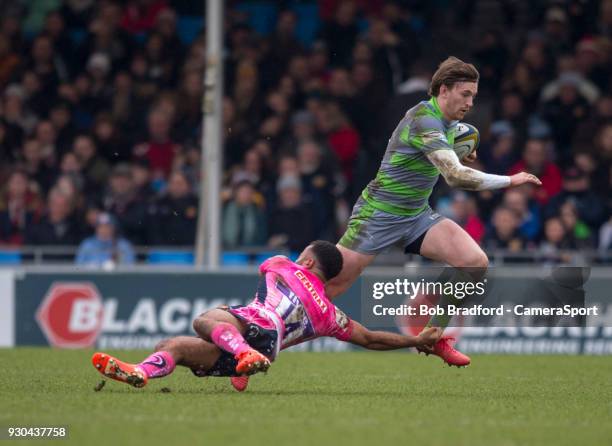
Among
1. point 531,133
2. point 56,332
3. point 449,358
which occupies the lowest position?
point 56,332

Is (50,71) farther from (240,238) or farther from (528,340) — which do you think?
(528,340)

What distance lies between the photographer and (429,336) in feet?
31.3

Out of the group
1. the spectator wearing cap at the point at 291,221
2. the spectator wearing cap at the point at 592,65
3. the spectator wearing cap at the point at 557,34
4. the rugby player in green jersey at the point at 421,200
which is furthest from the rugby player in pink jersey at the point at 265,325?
the spectator wearing cap at the point at 557,34

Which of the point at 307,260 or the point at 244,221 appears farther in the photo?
the point at 244,221

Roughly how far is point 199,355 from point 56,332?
22.2 ft

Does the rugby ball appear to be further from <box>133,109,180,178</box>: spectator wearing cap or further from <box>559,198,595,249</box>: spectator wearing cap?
<box>133,109,180,178</box>: spectator wearing cap

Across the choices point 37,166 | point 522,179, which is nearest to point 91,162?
point 37,166

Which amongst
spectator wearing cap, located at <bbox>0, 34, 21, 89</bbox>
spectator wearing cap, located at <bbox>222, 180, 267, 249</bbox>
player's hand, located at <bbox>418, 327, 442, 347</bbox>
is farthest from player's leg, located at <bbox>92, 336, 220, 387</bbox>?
spectator wearing cap, located at <bbox>0, 34, 21, 89</bbox>

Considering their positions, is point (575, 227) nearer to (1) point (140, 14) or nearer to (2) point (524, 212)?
(2) point (524, 212)

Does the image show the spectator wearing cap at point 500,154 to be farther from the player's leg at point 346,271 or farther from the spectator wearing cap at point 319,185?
the player's leg at point 346,271

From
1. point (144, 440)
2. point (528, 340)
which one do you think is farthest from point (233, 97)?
point (144, 440)

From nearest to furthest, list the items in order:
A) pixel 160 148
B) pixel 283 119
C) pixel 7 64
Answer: pixel 283 119
pixel 160 148
pixel 7 64

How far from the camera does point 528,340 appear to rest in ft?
49.7

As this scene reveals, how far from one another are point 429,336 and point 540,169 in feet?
24.8
